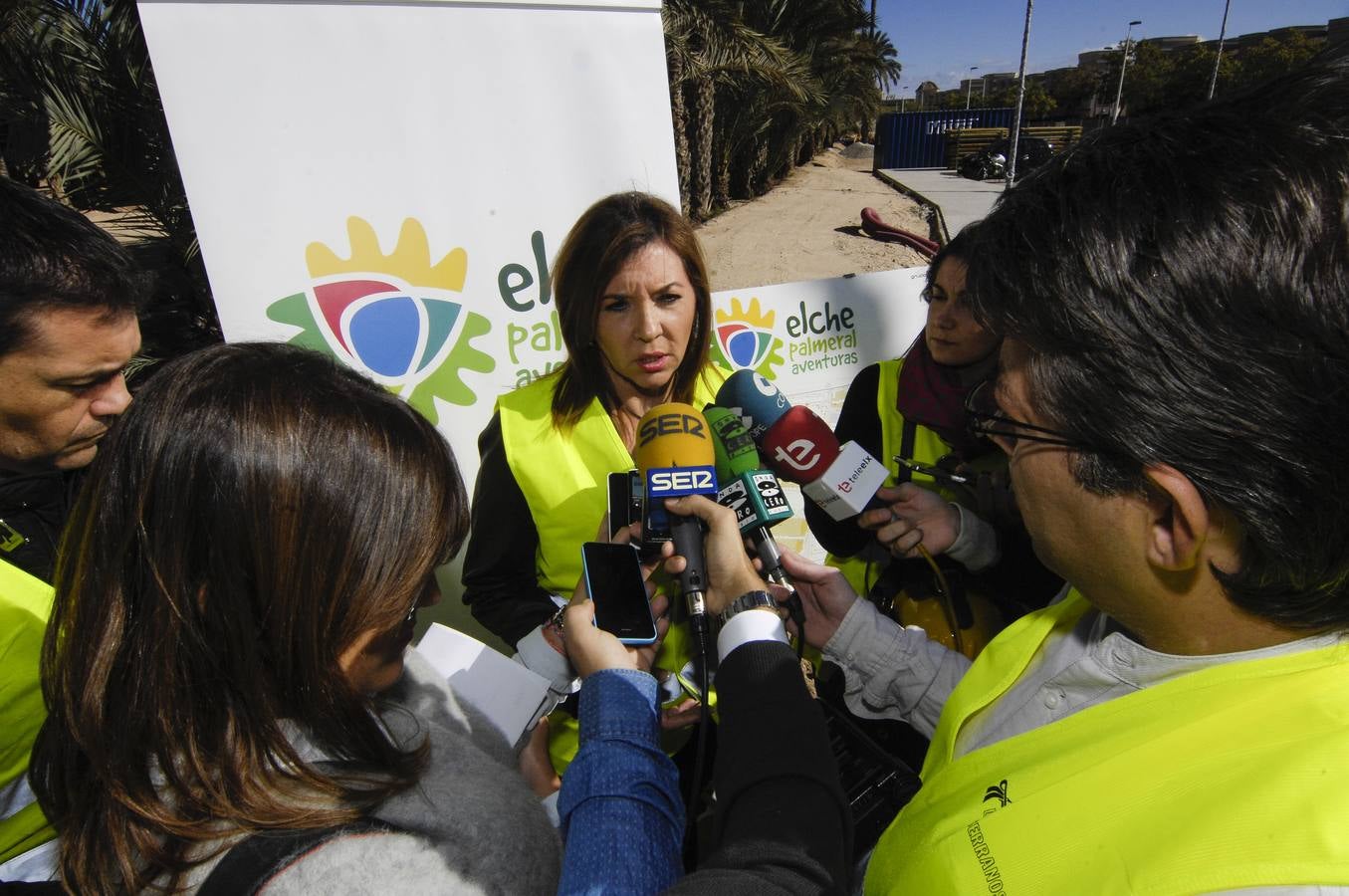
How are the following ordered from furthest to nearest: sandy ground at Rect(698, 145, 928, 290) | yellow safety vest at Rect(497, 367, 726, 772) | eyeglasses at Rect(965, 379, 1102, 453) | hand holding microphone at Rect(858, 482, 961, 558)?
sandy ground at Rect(698, 145, 928, 290)
yellow safety vest at Rect(497, 367, 726, 772)
hand holding microphone at Rect(858, 482, 961, 558)
eyeglasses at Rect(965, 379, 1102, 453)

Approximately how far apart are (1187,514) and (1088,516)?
0.38 ft

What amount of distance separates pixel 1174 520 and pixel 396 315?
2.55 meters

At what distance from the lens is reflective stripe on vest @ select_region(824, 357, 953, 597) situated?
6.54 ft

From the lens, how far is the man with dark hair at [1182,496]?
0.66 m

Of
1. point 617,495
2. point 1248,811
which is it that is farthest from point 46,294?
point 1248,811

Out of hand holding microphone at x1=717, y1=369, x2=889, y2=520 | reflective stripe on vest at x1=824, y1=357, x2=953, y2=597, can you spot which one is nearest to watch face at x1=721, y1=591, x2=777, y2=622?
hand holding microphone at x1=717, y1=369, x2=889, y2=520

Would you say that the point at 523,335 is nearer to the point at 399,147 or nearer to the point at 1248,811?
the point at 399,147

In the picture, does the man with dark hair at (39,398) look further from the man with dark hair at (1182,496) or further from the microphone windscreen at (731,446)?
the man with dark hair at (1182,496)

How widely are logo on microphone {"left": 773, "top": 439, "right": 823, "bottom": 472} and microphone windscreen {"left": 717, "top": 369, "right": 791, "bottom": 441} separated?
0.09 metres

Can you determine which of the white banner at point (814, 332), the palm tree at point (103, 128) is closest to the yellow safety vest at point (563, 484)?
the white banner at point (814, 332)

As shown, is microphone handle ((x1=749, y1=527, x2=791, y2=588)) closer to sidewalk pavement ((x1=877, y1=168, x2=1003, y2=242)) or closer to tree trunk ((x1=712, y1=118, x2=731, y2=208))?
sidewalk pavement ((x1=877, y1=168, x2=1003, y2=242))

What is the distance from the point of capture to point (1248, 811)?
0.60 meters

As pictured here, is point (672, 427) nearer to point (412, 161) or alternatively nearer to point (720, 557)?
point (720, 557)

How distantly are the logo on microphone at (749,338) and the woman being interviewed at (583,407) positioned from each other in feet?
4.70
